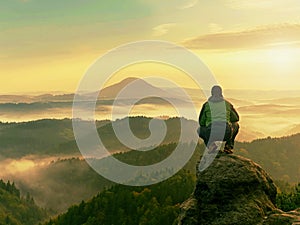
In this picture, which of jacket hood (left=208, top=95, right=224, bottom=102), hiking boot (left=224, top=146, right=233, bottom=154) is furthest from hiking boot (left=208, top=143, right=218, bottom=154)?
jacket hood (left=208, top=95, right=224, bottom=102)

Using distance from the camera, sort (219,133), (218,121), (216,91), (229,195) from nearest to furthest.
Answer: (229,195) → (216,91) → (218,121) → (219,133)

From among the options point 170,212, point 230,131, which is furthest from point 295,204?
point 170,212

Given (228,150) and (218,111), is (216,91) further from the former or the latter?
(228,150)

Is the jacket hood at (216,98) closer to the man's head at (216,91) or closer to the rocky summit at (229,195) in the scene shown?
the man's head at (216,91)

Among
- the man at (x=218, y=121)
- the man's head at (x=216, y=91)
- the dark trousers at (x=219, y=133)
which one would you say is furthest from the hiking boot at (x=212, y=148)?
the man's head at (x=216, y=91)

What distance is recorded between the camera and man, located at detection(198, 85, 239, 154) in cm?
2597

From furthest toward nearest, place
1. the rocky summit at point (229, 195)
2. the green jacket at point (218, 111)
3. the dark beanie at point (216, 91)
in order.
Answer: the green jacket at point (218, 111), the dark beanie at point (216, 91), the rocky summit at point (229, 195)

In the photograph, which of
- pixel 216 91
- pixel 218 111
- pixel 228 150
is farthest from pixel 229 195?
pixel 216 91

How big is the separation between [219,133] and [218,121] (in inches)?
24.7

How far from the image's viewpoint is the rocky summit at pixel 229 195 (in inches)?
913

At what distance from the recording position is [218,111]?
A: 26.1 metres

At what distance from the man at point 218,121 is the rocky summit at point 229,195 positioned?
4.64 feet

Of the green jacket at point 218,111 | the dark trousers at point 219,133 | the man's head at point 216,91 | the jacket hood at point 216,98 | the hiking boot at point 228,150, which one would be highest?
the man's head at point 216,91

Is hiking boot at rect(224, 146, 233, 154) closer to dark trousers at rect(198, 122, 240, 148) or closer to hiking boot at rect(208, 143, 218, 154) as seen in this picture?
dark trousers at rect(198, 122, 240, 148)
